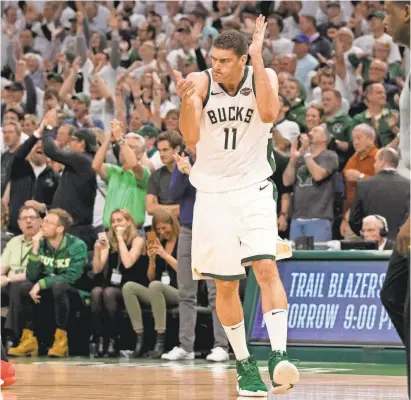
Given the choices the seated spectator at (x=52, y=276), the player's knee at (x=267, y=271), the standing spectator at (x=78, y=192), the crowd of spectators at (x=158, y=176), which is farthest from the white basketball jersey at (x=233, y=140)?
the standing spectator at (x=78, y=192)

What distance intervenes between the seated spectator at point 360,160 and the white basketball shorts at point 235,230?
Answer: 20.6 ft

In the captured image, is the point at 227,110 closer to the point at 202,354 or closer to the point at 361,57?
the point at 202,354

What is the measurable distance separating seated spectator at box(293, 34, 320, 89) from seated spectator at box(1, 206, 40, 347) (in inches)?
219

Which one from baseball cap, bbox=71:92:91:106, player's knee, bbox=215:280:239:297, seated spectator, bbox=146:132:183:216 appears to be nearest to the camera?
player's knee, bbox=215:280:239:297

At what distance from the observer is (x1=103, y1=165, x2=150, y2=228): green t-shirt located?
15.5 m

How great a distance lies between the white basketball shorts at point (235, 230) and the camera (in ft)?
28.5

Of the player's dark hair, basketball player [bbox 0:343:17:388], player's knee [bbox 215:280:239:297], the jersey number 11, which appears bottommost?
basketball player [bbox 0:343:17:388]

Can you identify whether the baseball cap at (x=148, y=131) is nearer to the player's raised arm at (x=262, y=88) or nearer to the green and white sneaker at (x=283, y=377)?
the player's raised arm at (x=262, y=88)

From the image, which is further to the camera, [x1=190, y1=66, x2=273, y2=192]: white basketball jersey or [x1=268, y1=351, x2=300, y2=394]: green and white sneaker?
[x1=190, y1=66, x2=273, y2=192]: white basketball jersey

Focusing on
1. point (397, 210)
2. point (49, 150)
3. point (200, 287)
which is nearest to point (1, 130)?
point (49, 150)

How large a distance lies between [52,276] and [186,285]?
6.95 ft

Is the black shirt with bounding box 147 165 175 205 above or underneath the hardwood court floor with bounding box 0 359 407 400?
above

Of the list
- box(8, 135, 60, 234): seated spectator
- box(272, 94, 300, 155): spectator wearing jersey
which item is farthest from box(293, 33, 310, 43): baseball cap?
box(8, 135, 60, 234): seated spectator

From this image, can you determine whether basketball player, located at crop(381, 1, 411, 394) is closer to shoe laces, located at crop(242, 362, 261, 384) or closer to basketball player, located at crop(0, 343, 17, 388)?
shoe laces, located at crop(242, 362, 261, 384)
